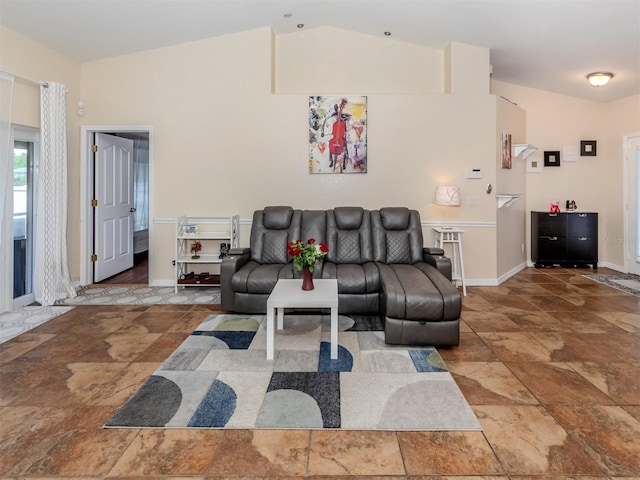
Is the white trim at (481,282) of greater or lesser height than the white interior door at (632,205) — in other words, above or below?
below

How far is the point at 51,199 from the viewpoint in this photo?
424cm

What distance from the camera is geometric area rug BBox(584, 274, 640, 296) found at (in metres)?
4.75

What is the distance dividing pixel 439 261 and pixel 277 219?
1873 millimetres

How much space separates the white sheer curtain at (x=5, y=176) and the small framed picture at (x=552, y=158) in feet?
23.7

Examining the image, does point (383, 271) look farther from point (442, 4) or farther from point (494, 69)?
point (494, 69)

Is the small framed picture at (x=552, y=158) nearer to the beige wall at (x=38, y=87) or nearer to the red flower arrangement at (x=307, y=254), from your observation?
the red flower arrangement at (x=307, y=254)

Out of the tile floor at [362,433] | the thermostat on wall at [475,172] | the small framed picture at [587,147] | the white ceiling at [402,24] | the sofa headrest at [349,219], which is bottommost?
the tile floor at [362,433]

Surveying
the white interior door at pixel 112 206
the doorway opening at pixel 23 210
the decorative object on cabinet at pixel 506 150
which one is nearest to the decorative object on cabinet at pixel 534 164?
the decorative object on cabinet at pixel 506 150

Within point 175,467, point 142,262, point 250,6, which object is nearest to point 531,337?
point 175,467

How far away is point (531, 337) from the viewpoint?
319cm

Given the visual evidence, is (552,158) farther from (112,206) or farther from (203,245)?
(112,206)

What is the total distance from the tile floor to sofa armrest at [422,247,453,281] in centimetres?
63

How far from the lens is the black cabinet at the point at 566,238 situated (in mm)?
5970

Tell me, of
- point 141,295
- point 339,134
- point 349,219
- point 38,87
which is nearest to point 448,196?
point 349,219
